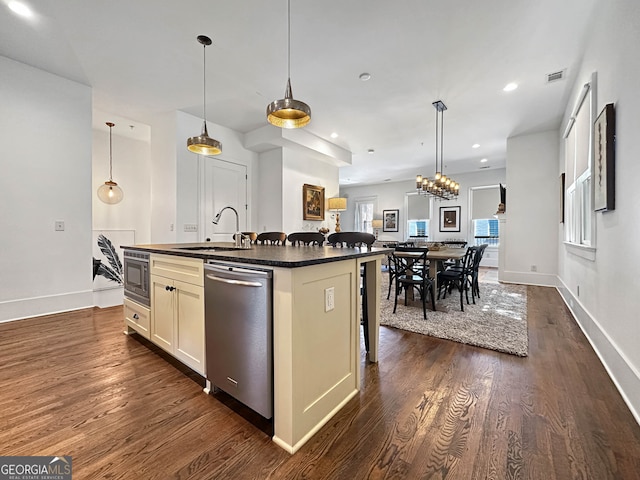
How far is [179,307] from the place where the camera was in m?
2.03

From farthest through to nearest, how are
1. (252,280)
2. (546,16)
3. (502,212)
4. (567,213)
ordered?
1. (502,212)
2. (567,213)
3. (546,16)
4. (252,280)

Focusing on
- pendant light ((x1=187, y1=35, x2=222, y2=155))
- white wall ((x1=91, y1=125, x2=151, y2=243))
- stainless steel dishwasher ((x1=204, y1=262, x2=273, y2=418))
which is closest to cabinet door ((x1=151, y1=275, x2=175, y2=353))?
stainless steel dishwasher ((x1=204, y1=262, x2=273, y2=418))

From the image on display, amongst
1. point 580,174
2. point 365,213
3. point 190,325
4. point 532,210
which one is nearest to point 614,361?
point 580,174

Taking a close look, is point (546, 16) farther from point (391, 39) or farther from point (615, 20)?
point (391, 39)

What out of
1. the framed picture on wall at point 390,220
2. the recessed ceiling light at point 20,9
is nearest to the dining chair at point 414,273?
the recessed ceiling light at point 20,9

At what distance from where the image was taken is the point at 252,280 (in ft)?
4.70

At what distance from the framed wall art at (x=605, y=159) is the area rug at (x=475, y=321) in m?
1.37

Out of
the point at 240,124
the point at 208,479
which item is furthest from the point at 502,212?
the point at 208,479

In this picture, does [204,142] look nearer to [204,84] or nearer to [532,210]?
[204,84]

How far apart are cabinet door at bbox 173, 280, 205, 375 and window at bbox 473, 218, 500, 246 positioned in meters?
9.22

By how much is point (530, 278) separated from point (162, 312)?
638 cm

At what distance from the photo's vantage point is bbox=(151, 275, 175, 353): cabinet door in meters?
2.13

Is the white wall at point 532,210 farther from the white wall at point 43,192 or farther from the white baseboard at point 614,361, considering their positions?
the white wall at point 43,192

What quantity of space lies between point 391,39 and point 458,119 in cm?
260
